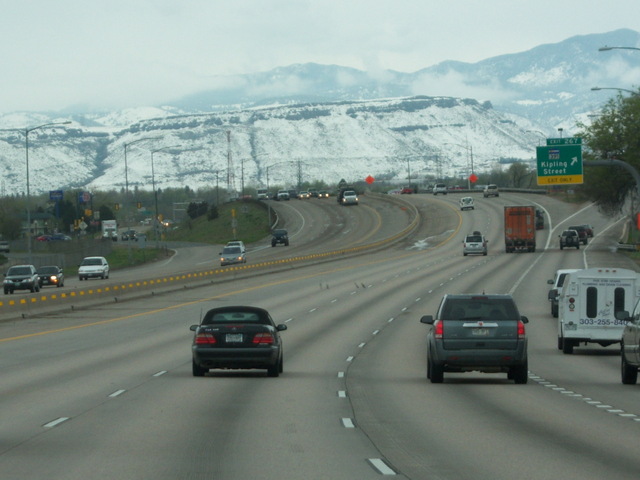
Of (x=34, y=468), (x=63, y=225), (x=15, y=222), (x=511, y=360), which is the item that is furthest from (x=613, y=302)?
(x=63, y=225)

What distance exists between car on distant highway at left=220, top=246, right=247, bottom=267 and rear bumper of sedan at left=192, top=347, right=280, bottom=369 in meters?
62.2

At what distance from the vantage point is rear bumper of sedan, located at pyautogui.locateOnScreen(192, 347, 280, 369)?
22344mm

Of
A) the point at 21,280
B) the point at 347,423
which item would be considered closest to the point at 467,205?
the point at 21,280

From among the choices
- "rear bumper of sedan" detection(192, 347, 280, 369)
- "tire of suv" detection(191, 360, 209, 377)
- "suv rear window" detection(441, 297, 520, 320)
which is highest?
"suv rear window" detection(441, 297, 520, 320)

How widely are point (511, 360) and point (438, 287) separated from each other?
121 ft

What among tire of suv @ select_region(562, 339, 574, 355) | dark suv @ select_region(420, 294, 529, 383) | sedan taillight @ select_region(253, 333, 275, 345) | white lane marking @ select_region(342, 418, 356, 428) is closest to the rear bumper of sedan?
sedan taillight @ select_region(253, 333, 275, 345)

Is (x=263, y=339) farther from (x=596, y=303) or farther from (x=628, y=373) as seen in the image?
(x=596, y=303)

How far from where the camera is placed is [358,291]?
58.2 m

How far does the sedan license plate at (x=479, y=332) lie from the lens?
69.0ft

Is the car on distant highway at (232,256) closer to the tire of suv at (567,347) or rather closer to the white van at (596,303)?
the tire of suv at (567,347)

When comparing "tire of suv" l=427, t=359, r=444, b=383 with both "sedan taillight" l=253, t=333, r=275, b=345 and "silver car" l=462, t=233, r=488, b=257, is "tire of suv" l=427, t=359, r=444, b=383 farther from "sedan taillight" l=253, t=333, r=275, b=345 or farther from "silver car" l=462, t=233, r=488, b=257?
"silver car" l=462, t=233, r=488, b=257

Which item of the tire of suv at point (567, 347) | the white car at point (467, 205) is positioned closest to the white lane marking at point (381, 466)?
the tire of suv at point (567, 347)

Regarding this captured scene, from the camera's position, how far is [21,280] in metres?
60.4

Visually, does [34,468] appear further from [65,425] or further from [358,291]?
[358,291]
